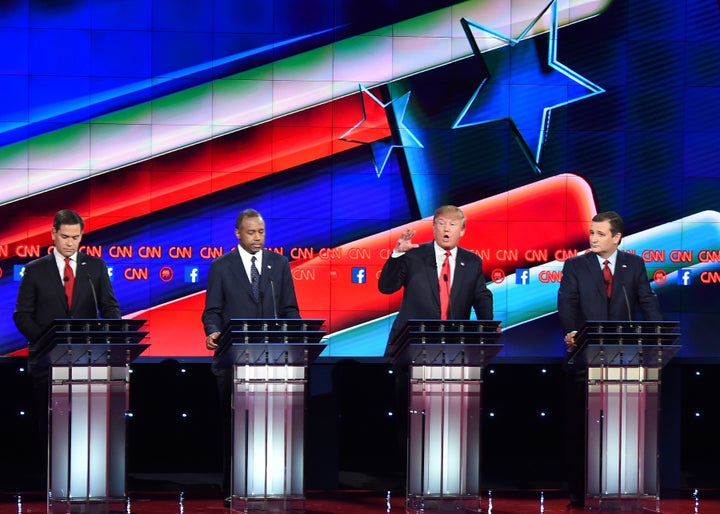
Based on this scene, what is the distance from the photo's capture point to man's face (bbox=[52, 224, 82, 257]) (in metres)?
6.84

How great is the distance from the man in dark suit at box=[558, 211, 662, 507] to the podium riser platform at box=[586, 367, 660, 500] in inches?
14.6

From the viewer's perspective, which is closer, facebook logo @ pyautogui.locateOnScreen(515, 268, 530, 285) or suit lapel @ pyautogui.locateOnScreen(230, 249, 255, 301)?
suit lapel @ pyautogui.locateOnScreen(230, 249, 255, 301)

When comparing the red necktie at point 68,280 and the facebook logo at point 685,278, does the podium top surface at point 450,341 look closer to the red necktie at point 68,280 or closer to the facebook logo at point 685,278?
the red necktie at point 68,280

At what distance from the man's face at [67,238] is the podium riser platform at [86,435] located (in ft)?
2.59

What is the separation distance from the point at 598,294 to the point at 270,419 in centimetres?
192

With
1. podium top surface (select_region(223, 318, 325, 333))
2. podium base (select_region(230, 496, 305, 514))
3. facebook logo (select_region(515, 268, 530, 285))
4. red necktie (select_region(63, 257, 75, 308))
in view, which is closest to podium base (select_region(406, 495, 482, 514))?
podium base (select_region(230, 496, 305, 514))

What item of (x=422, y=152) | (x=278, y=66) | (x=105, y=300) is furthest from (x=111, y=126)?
(x=105, y=300)

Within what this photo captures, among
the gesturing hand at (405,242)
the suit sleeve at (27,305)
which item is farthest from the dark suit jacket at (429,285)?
the suit sleeve at (27,305)

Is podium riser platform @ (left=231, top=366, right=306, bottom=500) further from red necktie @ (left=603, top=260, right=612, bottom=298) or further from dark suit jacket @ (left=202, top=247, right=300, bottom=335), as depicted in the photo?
red necktie @ (left=603, top=260, right=612, bottom=298)

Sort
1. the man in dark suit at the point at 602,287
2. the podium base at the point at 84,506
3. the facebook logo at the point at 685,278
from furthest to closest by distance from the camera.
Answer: the facebook logo at the point at 685,278
the man in dark suit at the point at 602,287
the podium base at the point at 84,506

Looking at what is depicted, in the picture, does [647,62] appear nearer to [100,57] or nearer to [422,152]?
[422,152]

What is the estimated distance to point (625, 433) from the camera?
22.1ft

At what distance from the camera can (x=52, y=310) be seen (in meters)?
6.96

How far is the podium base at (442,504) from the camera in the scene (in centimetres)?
653
